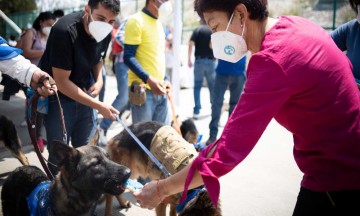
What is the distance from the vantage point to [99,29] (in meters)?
3.05

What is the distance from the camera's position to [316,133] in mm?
1404

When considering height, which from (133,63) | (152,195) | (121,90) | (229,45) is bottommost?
(121,90)

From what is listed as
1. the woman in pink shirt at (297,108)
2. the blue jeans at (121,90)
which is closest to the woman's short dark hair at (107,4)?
the woman in pink shirt at (297,108)

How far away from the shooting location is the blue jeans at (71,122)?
310 cm

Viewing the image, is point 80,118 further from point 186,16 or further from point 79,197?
point 186,16

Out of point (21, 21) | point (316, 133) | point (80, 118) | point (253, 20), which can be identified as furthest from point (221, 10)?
point (21, 21)

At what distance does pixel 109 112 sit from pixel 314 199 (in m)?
2.06

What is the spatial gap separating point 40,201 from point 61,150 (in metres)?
0.47

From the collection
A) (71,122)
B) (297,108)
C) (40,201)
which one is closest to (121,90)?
(71,122)

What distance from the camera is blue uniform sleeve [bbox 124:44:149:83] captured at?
12.4ft

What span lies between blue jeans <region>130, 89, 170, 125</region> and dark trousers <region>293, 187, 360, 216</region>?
8.67ft

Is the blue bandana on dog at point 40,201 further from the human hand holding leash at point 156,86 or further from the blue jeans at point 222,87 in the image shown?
the blue jeans at point 222,87

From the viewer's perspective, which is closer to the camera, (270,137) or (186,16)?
(270,137)

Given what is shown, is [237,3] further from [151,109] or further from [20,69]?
[151,109]
